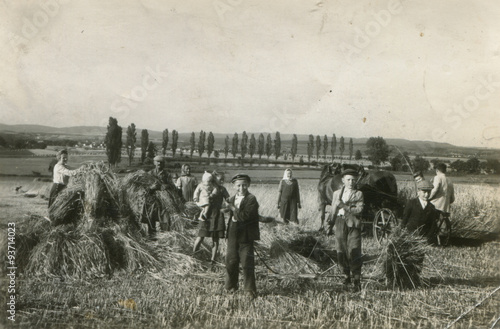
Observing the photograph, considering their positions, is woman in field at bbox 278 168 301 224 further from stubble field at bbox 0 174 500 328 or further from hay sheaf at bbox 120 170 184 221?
hay sheaf at bbox 120 170 184 221

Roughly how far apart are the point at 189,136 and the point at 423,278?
5118mm

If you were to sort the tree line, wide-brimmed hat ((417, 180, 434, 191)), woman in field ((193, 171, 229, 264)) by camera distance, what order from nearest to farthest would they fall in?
wide-brimmed hat ((417, 180, 434, 191))
woman in field ((193, 171, 229, 264))
the tree line

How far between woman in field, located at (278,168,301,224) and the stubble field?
2605 mm

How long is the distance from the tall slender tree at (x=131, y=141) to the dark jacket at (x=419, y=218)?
5192 millimetres

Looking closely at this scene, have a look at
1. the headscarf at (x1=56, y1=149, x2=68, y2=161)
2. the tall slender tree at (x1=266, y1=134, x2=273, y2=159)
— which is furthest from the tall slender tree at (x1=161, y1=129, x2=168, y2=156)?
the tall slender tree at (x1=266, y1=134, x2=273, y2=159)

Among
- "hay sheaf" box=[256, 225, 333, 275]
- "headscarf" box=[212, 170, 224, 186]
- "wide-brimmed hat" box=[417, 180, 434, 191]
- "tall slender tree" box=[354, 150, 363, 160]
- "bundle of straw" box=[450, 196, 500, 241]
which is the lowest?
"hay sheaf" box=[256, 225, 333, 275]

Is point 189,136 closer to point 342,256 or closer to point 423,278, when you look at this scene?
point 342,256

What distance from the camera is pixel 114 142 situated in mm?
7426

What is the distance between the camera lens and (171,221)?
300 inches

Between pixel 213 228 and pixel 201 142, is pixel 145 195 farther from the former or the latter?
pixel 201 142

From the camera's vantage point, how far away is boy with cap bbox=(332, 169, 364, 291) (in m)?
5.69

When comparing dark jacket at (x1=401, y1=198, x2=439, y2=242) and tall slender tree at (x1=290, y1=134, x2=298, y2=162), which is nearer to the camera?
dark jacket at (x1=401, y1=198, x2=439, y2=242)

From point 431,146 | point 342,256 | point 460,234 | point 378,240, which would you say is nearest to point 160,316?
point 342,256

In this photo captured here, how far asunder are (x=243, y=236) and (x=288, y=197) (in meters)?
4.39
